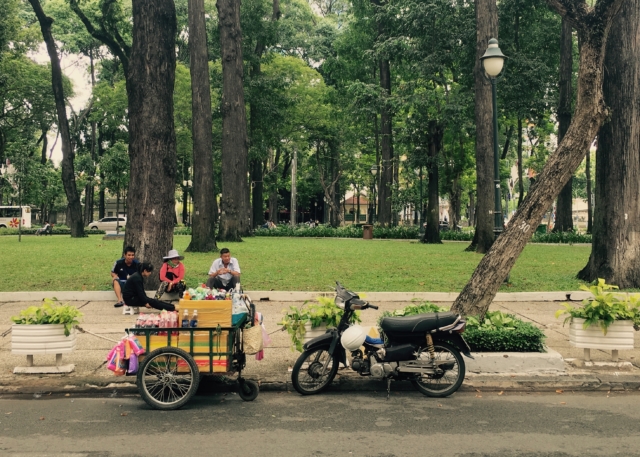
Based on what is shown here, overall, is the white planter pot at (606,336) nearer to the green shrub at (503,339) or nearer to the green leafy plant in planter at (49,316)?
the green shrub at (503,339)

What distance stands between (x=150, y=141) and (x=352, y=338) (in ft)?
26.6

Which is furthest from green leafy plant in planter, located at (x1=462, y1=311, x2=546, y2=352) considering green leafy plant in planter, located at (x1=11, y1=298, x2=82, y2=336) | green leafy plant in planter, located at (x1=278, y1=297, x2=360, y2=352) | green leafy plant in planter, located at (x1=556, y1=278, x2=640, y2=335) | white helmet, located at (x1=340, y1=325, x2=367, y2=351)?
green leafy plant in planter, located at (x1=11, y1=298, x2=82, y2=336)

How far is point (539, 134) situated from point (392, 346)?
129ft

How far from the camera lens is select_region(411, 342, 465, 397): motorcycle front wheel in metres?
6.70

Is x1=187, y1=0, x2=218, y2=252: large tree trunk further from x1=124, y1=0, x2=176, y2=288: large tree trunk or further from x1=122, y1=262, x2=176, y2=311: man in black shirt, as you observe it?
x1=122, y1=262, x2=176, y2=311: man in black shirt

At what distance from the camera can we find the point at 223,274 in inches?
424

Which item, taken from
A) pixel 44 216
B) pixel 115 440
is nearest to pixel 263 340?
pixel 115 440

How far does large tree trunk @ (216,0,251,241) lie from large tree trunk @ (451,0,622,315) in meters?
20.2

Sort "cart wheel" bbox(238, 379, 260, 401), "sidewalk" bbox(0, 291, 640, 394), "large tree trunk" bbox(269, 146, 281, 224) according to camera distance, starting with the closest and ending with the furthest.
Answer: "cart wheel" bbox(238, 379, 260, 401)
"sidewalk" bbox(0, 291, 640, 394)
"large tree trunk" bbox(269, 146, 281, 224)

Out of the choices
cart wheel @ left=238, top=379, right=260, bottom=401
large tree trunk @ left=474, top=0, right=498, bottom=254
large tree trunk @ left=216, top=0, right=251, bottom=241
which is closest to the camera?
cart wheel @ left=238, top=379, right=260, bottom=401

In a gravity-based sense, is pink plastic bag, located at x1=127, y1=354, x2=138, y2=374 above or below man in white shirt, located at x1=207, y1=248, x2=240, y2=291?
below

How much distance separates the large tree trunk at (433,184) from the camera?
30.3 meters

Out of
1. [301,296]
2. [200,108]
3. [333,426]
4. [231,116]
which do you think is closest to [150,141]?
[301,296]

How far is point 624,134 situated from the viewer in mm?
13836
